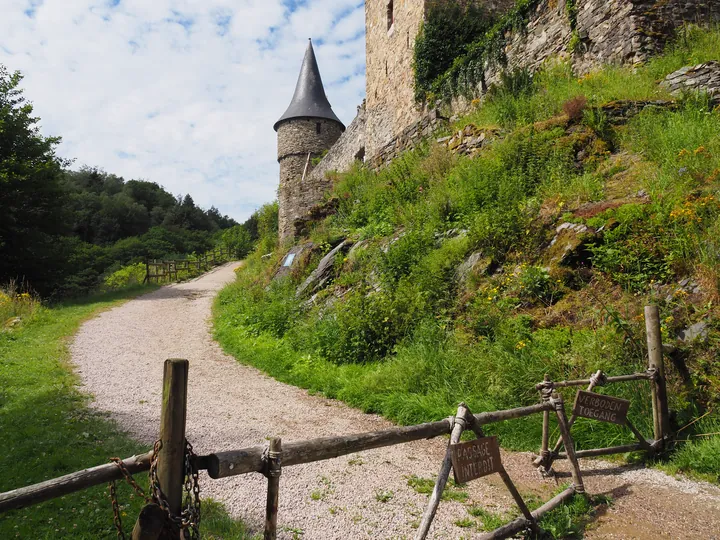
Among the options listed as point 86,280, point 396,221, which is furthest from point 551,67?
point 86,280

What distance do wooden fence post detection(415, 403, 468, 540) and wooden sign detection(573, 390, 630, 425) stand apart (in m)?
1.19

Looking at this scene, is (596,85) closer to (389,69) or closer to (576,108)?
(576,108)

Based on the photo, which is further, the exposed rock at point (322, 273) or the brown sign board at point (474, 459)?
the exposed rock at point (322, 273)

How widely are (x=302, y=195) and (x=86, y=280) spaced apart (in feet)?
37.6

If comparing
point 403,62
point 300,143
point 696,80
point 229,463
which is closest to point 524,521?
point 229,463

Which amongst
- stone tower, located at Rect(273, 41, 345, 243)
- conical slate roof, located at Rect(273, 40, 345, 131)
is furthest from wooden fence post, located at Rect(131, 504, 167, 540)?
conical slate roof, located at Rect(273, 40, 345, 131)

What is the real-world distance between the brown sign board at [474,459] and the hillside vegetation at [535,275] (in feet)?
5.26

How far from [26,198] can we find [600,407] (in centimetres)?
1603

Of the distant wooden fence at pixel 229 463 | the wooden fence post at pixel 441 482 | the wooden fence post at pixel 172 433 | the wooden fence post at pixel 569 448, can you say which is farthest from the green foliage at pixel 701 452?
the wooden fence post at pixel 172 433

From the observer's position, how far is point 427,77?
14.4 m

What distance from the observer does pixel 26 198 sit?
1412cm

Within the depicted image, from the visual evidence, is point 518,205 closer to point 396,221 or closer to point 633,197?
point 633,197

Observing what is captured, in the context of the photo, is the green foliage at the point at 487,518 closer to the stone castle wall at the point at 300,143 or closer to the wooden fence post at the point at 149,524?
the wooden fence post at the point at 149,524

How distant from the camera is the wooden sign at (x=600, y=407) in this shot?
335 centimetres
